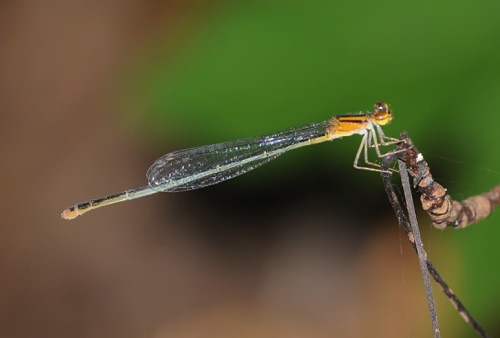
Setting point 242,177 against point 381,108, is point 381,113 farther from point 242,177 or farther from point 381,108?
point 242,177

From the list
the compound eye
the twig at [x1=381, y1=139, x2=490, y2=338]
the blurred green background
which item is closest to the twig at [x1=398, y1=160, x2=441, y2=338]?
the twig at [x1=381, y1=139, x2=490, y2=338]

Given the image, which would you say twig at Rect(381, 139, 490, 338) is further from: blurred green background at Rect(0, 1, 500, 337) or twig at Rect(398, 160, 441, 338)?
blurred green background at Rect(0, 1, 500, 337)

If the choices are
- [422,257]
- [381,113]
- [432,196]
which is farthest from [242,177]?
[422,257]

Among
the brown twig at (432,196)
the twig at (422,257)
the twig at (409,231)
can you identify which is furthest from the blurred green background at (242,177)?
the twig at (422,257)

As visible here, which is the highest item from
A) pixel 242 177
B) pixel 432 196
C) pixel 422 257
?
pixel 242 177

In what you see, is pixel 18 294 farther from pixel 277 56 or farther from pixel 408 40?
pixel 408 40
